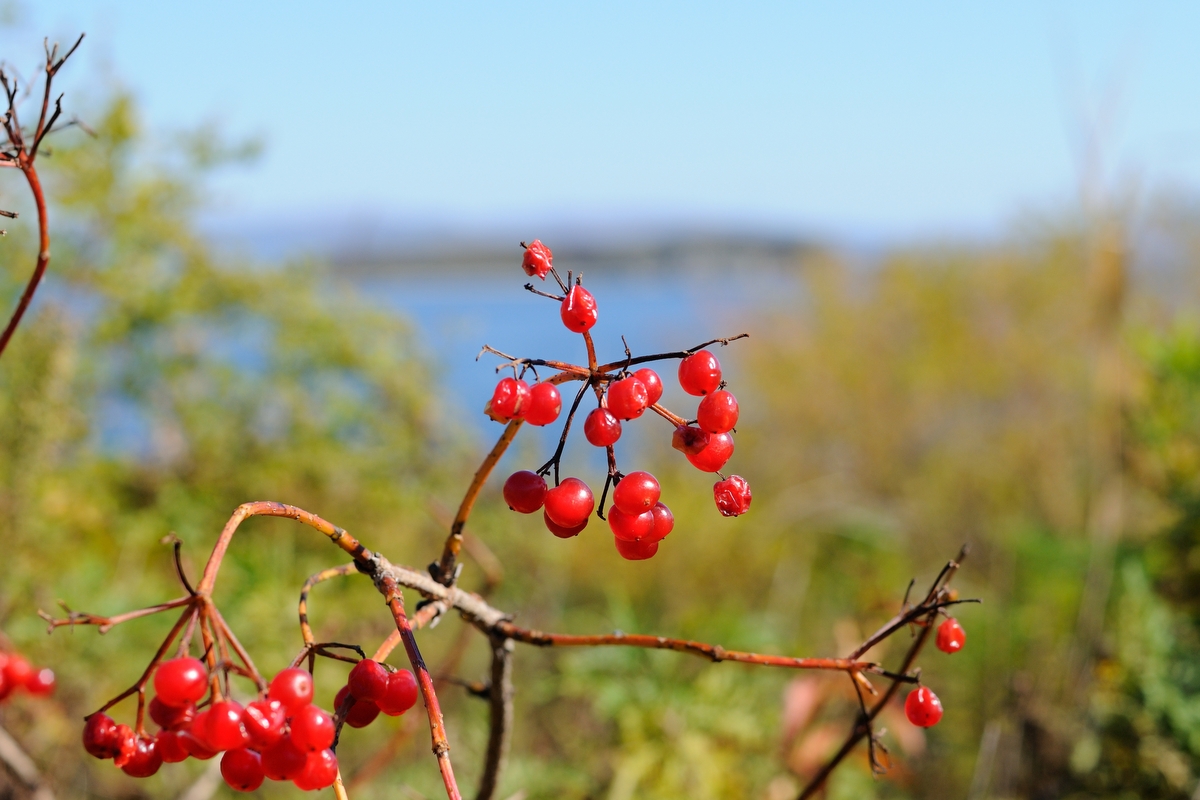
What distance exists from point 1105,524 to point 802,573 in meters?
1.62

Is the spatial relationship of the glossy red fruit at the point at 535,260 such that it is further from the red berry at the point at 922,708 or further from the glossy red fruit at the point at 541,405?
the red berry at the point at 922,708

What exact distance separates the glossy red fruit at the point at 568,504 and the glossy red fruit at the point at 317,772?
6.5 inches

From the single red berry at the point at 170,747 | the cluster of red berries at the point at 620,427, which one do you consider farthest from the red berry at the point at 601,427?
the single red berry at the point at 170,747

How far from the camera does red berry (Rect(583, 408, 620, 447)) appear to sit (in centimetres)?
49

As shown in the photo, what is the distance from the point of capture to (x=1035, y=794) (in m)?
1.58

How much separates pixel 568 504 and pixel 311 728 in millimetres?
168

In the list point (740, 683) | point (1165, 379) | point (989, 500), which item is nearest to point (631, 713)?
point (740, 683)

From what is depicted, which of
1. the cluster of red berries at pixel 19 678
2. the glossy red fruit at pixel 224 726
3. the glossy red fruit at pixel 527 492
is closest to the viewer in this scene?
the glossy red fruit at pixel 224 726

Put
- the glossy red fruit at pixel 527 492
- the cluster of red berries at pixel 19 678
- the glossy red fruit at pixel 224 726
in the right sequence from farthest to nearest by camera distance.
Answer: the cluster of red berries at pixel 19 678, the glossy red fruit at pixel 527 492, the glossy red fruit at pixel 224 726

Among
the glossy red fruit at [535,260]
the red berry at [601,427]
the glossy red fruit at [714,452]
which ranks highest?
the glossy red fruit at [535,260]

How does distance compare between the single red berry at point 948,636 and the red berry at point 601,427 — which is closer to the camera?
the red berry at point 601,427

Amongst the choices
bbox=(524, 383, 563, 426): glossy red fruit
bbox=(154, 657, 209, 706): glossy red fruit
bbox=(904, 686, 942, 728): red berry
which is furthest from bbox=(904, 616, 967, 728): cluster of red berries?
bbox=(154, 657, 209, 706): glossy red fruit

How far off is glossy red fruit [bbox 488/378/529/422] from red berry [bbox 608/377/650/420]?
46 mm

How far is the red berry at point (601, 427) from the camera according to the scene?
1.61ft
